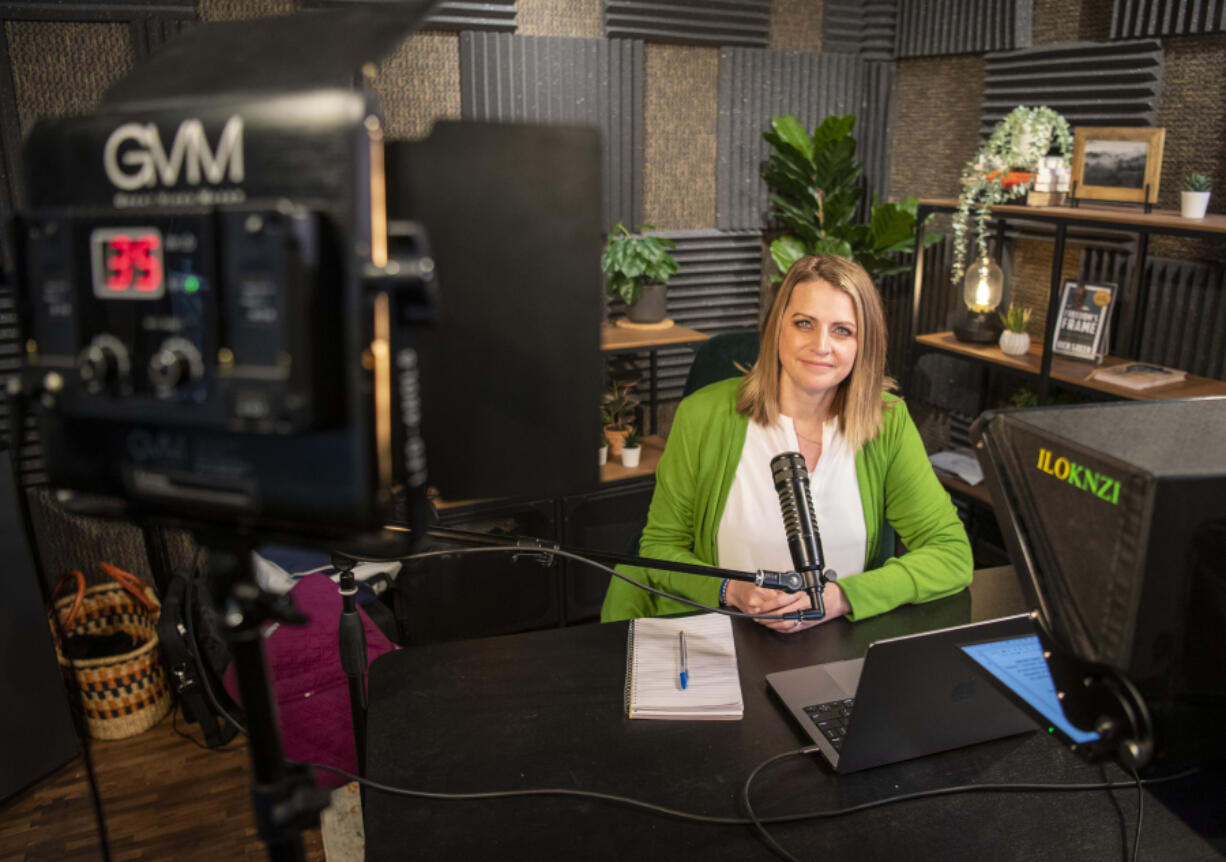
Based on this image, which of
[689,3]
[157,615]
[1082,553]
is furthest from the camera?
[689,3]

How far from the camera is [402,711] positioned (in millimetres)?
1580

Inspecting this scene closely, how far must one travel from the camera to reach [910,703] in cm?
135

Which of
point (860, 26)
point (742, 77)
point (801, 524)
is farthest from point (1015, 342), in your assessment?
point (801, 524)

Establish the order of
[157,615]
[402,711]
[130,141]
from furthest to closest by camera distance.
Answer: [157,615] → [402,711] → [130,141]

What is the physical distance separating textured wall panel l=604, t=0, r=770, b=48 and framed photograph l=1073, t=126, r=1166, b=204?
56.1 inches

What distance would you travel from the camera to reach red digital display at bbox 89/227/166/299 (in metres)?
0.62

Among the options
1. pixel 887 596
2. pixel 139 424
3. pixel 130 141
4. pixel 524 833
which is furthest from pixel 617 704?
pixel 130 141

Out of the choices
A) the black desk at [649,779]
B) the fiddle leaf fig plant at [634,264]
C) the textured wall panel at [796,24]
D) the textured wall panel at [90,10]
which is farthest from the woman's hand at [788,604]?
the textured wall panel at [796,24]

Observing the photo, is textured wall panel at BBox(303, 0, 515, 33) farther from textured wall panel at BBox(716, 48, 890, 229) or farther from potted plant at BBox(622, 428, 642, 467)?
potted plant at BBox(622, 428, 642, 467)

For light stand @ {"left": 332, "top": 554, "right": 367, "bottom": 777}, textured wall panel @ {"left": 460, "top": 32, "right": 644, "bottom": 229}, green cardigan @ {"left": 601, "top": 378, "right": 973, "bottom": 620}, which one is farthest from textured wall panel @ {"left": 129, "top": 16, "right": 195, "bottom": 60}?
light stand @ {"left": 332, "top": 554, "right": 367, "bottom": 777}

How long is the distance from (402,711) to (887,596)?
3.32 feet

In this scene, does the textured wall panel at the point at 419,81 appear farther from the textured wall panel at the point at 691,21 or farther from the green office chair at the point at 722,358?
the green office chair at the point at 722,358

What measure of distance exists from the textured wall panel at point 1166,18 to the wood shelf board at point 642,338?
6.05 feet

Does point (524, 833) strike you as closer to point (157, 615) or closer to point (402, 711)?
point (402, 711)
